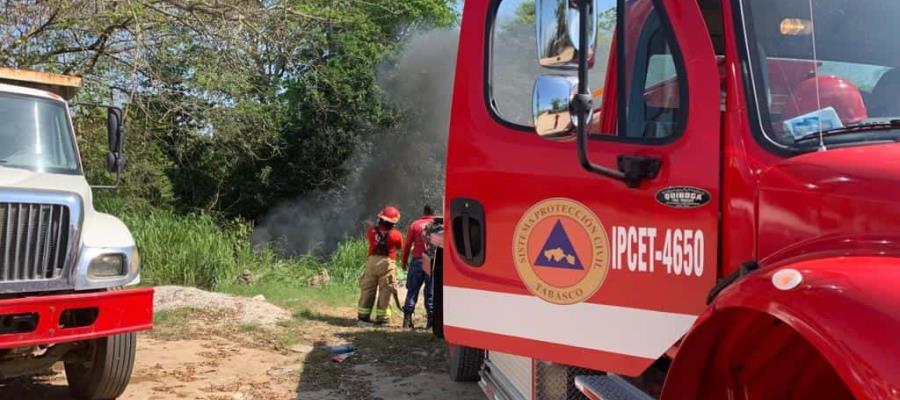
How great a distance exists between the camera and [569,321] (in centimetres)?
263

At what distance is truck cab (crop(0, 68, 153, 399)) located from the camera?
4.57 m

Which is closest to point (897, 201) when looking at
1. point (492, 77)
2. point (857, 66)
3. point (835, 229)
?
point (835, 229)

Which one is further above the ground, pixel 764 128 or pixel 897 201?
pixel 764 128

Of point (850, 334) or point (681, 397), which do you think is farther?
point (681, 397)

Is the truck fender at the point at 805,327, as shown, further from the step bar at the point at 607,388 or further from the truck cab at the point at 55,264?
the truck cab at the point at 55,264

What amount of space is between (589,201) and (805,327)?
3.20 feet

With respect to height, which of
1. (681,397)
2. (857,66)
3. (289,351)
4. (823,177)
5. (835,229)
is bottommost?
(289,351)

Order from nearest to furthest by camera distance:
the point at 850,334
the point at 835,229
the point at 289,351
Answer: the point at 850,334
the point at 835,229
the point at 289,351

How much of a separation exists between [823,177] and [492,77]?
140 centimetres

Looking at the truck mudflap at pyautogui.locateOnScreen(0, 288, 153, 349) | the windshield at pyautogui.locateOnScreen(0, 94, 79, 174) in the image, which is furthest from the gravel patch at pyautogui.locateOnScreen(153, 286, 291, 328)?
the truck mudflap at pyautogui.locateOnScreen(0, 288, 153, 349)

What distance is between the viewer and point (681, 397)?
7.06ft

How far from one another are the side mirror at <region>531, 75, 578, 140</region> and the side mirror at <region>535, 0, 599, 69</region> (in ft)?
0.18

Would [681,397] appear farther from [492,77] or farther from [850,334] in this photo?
[492,77]

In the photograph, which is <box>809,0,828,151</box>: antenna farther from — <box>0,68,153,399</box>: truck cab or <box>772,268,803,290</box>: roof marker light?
<box>0,68,153,399</box>: truck cab
